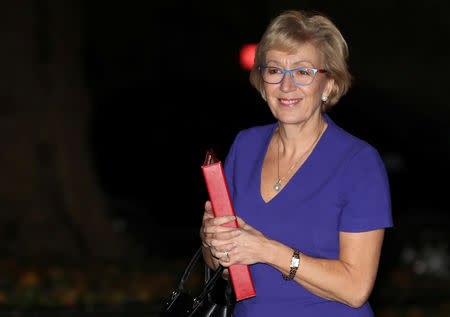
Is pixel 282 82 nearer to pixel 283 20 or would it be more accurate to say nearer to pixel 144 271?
pixel 283 20

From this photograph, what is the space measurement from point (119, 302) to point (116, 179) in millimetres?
6708

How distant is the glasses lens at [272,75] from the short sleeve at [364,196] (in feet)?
1.35

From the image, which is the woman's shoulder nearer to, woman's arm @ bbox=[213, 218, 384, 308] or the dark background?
woman's arm @ bbox=[213, 218, 384, 308]

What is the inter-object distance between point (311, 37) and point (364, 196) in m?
0.62

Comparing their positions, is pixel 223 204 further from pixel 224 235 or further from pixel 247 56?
pixel 247 56

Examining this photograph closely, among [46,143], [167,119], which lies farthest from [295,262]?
[167,119]

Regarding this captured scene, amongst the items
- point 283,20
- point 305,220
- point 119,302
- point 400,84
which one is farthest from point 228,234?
point 400,84

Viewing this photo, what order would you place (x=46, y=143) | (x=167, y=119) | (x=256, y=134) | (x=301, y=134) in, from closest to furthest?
(x=301, y=134) < (x=256, y=134) < (x=46, y=143) < (x=167, y=119)

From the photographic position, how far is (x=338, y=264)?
8.36 ft

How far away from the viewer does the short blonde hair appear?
2688mm

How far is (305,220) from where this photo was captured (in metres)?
2.63

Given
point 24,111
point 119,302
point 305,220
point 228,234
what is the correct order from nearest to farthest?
point 228,234
point 305,220
point 119,302
point 24,111

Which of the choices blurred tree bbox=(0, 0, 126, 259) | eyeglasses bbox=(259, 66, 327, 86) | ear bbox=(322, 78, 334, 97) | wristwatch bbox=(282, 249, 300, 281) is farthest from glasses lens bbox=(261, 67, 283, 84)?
blurred tree bbox=(0, 0, 126, 259)

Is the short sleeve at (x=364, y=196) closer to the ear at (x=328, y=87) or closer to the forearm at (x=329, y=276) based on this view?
the forearm at (x=329, y=276)
